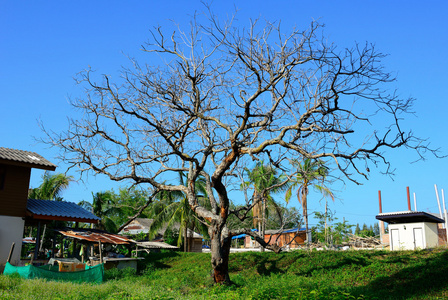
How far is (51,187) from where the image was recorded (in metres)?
31.6

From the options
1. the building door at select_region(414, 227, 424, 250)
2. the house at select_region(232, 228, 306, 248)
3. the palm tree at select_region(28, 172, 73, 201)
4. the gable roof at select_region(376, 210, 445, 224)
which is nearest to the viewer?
the gable roof at select_region(376, 210, 445, 224)

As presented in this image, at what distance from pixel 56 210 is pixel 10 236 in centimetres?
266

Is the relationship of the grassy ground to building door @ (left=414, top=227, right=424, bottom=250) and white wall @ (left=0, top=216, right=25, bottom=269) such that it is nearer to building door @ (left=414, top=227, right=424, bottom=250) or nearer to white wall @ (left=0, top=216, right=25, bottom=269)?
white wall @ (left=0, top=216, right=25, bottom=269)

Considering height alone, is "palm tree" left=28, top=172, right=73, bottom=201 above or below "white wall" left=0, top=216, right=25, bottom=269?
above

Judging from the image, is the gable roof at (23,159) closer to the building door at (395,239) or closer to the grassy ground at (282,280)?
the grassy ground at (282,280)

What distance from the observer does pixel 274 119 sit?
1591 centimetres

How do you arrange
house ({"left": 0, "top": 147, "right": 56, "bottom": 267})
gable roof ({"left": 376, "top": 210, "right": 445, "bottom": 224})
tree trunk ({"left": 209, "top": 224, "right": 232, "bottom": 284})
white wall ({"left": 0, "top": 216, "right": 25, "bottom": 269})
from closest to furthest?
1. tree trunk ({"left": 209, "top": 224, "right": 232, "bottom": 284})
2. white wall ({"left": 0, "top": 216, "right": 25, "bottom": 269})
3. house ({"left": 0, "top": 147, "right": 56, "bottom": 267})
4. gable roof ({"left": 376, "top": 210, "right": 445, "bottom": 224})

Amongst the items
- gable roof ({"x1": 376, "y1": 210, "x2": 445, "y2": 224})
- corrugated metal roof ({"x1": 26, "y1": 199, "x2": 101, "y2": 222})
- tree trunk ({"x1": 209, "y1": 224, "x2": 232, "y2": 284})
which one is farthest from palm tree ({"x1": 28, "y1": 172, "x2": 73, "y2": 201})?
gable roof ({"x1": 376, "y1": 210, "x2": 445, "y2": 224})

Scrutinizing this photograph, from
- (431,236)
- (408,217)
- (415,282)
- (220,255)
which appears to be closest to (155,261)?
(220,255)

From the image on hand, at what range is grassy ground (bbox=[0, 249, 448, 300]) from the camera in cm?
1145

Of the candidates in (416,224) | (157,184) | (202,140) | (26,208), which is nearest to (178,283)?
(157,184)

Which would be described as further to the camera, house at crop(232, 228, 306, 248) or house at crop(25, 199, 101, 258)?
house at crop(232, 228, 306, 248)

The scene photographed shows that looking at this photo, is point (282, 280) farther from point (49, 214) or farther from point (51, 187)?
point (51, 187)

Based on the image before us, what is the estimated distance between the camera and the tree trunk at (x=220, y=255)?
15.7 m
